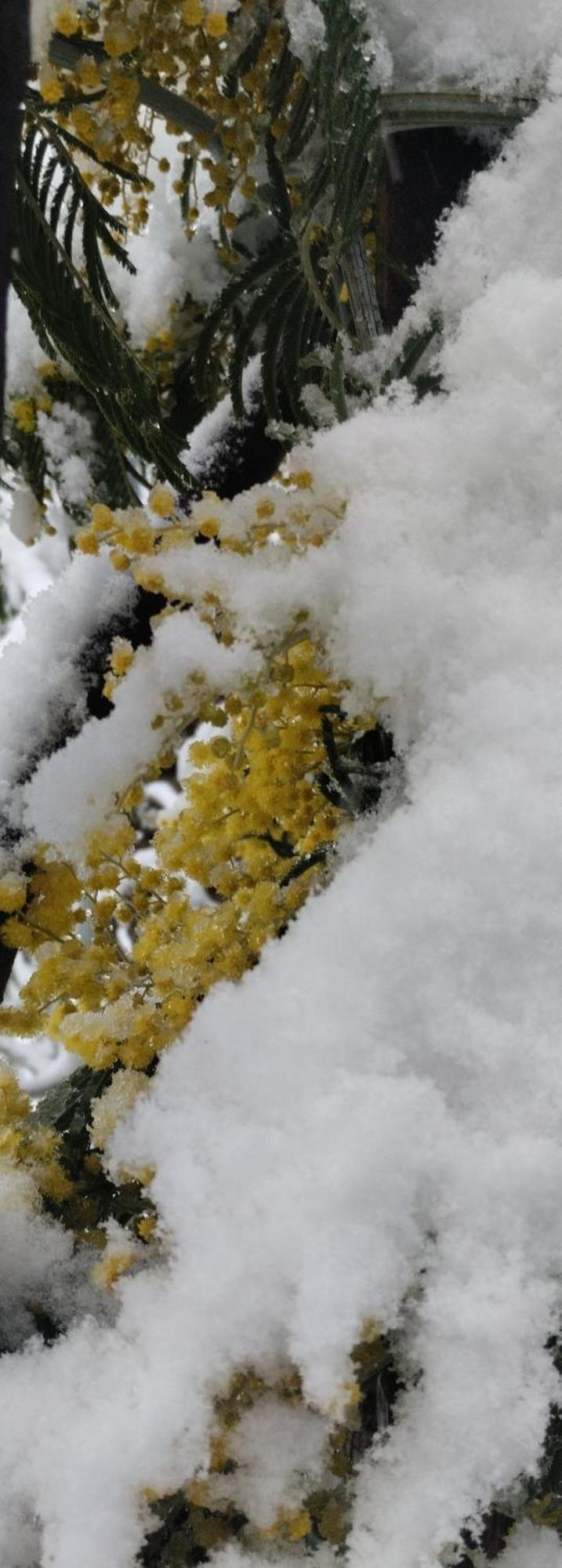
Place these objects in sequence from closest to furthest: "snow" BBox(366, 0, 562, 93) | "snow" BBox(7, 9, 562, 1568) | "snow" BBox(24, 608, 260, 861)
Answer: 1. "snow" BBox(7, 9, 562, 1568)
2. "snow" BBox(24, 608, 260, 861)
3. "snow" BBox(366, 0, 562, 93)

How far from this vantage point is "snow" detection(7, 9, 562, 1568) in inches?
24.9

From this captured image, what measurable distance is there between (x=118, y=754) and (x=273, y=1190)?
0.32m

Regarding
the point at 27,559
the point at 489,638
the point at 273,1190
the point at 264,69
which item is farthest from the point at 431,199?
the point at 27,559

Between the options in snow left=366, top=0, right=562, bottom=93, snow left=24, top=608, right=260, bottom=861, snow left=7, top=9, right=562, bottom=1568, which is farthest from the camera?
snow left=366, top=0, right=562, bottom=93

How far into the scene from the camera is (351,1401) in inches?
23.9

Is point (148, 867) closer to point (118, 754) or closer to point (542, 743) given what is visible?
point (118, 754)

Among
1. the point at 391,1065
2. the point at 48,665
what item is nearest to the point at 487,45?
the point at 48,665

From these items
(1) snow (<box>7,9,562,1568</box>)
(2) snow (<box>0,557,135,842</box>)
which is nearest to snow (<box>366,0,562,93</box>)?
(1) snow (<box>7,9,562,1568</box>)

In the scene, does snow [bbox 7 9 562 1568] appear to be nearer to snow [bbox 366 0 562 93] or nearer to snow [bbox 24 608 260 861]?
snow [bbox 24 608 260 861]

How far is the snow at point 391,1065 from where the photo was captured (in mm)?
633

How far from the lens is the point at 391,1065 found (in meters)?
0.67

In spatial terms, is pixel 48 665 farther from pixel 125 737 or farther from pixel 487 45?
pixel 487 45

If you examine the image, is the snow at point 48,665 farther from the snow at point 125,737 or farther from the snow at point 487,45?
the snow at point 487,45

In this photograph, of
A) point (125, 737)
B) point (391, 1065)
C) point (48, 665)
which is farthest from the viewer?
point (48, 665)
